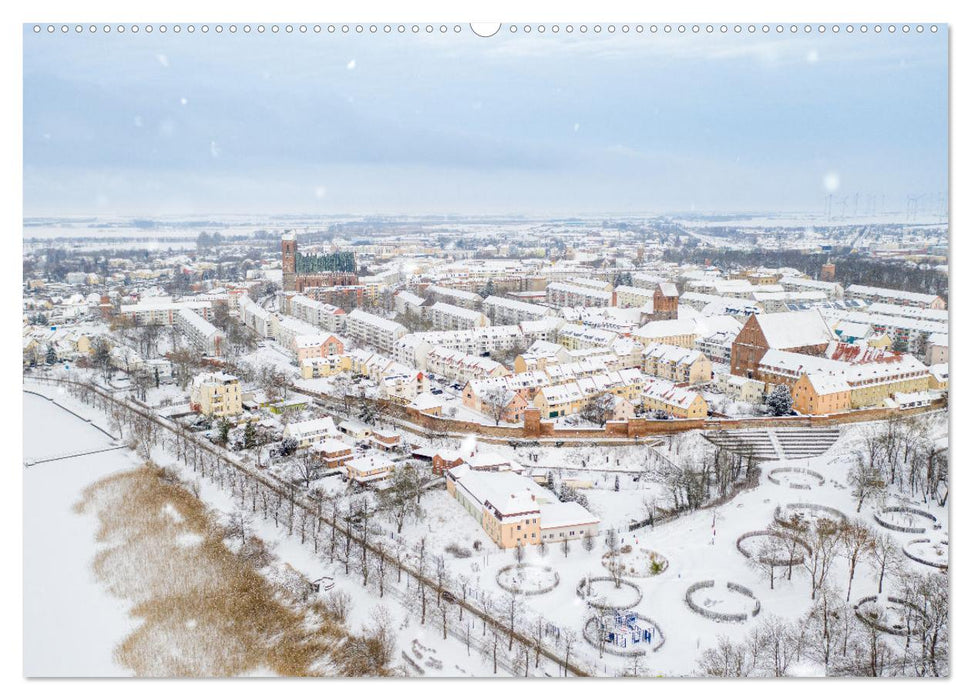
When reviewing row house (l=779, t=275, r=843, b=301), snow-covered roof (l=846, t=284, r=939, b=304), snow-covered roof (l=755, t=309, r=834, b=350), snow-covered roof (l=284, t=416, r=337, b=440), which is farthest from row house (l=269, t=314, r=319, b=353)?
row house (l=779, t=275, r=843, b=301)

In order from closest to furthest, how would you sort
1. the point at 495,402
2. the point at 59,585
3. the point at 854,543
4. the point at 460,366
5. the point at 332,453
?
the point at 59,585, the point at 854,543, the point at 332,453, the point at 495,402, the point at 460,366

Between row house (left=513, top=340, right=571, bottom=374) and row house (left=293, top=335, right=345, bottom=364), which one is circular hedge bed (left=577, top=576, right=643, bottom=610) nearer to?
row house (left=513, top=340, right=571, bottom=374)

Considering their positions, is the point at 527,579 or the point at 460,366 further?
the point at 460,366

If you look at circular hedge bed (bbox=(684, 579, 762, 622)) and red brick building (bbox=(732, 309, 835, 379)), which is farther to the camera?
red brick building (bbox=(732, 309, 835, 379))

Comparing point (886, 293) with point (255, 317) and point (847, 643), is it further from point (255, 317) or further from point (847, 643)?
point (255, 317)

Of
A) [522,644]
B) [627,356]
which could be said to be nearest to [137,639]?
[522,644]

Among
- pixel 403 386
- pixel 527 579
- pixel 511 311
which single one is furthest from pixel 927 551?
pixel 511 311

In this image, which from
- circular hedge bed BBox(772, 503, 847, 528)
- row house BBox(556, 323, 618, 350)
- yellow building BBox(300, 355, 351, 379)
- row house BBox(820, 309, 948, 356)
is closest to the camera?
circular hedge bed BBox(772, 503, 847, 528)
